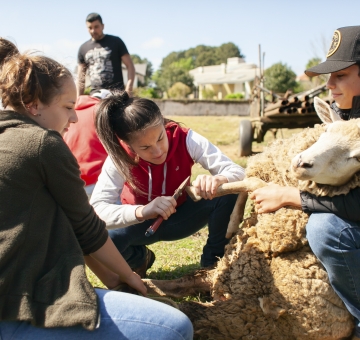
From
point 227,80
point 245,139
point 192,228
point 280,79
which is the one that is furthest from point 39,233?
point 227,80

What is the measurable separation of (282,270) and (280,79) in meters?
39.4

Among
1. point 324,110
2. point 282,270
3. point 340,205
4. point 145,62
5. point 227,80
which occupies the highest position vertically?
point 324,110

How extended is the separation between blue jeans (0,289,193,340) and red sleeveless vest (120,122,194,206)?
104 centimetres

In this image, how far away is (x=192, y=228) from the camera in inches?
110

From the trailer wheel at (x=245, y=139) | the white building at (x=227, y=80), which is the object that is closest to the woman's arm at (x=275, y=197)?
the trailer wheel at (x=245, y=139)

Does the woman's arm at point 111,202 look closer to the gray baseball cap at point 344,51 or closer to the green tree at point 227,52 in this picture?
the gray baseball cap at point 344,51

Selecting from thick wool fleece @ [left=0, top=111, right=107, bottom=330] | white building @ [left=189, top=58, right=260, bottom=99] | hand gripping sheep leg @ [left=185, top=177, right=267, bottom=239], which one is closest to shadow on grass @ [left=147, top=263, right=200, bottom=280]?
hand gripping sheep leg @ [left=185, top=177, right=267, bottom=239]

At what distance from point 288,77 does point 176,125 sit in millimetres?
39605

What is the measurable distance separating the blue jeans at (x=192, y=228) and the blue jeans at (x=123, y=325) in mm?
1066

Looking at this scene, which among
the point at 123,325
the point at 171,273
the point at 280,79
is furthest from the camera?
the point at 280,79

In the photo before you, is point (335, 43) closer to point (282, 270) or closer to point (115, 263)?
point (282, 270)

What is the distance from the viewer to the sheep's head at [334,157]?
1762mm

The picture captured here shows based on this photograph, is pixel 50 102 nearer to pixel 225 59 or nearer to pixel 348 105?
pixel 348 105

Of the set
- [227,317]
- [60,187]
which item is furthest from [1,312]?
[227,317]
